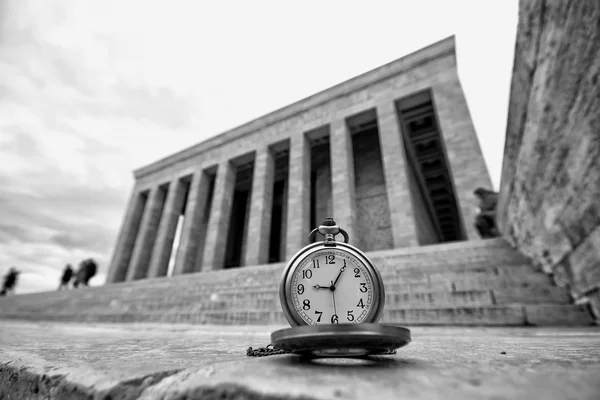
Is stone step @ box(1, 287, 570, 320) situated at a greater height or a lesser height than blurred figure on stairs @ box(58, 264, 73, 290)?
lesser

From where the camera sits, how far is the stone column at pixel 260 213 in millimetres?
12531

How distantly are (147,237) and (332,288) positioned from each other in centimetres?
1890

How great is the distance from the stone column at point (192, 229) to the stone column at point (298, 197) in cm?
572

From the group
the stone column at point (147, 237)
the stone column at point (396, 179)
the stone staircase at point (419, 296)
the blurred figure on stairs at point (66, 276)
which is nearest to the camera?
the stone staircase at point (419, 296)

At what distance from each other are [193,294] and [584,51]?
8570 millimetres

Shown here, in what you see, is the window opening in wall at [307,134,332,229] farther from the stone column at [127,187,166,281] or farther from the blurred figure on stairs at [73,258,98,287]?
the blurred figure on stairs at [73,258,98,287]

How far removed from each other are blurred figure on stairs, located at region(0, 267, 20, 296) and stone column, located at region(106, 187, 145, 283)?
830 inches

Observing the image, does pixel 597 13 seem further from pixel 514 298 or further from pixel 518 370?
pixel 514 298

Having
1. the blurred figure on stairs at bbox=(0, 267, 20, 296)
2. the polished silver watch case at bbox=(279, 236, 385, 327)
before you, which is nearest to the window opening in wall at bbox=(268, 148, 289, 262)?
the polished silver watch case at bbox=(279, 236, 385, 327)

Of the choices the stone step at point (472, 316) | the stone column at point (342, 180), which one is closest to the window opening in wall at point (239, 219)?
the stone column at point (342, 180)

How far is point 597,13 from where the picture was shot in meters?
2.37

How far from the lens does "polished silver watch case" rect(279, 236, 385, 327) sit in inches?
51.1

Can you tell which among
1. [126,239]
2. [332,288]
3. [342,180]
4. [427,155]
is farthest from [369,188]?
[126,239]

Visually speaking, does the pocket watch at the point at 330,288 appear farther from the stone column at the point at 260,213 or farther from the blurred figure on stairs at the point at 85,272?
the blurred figure on stairs at the point at 85,272
